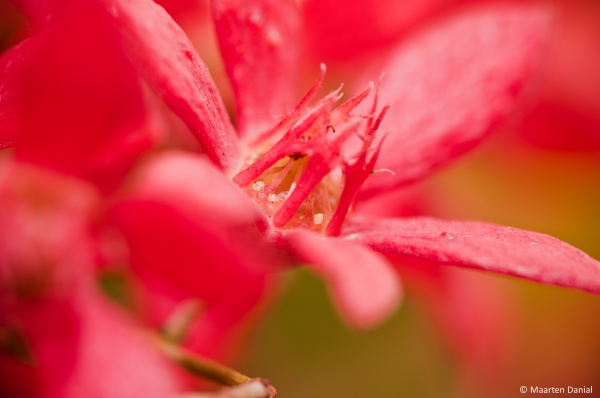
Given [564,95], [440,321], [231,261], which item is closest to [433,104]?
[231,261]

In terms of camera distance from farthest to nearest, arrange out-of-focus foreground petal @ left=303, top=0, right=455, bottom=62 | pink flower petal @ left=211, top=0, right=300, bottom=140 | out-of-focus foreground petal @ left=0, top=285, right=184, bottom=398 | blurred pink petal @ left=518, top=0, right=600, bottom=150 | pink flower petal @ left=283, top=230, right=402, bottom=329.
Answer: blurred pink petal @ left=518, top=0, right=600, bottom=150
out-of-focus foreground petal @ left=303, top=0, right=455, bottom=62
pink flower petal @ left=211, top=0, right=300, bottom=140
out-of-focus foreground petal @ left=0, top=285, right=184, bottom=398
pink flower petal @ left=283, top=230, right=402, bottom=329

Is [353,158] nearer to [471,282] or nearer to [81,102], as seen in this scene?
[81,102]

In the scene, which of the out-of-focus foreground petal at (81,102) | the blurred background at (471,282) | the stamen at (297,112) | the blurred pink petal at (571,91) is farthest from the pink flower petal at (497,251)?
the blurred pink petal at (571,91)

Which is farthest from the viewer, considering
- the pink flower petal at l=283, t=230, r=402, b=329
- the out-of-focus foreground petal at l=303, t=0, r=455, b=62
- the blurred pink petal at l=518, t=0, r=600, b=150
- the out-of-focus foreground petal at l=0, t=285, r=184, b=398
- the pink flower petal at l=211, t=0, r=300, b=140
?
the blurred pink petal at l=518, t=0, r=600, b=150

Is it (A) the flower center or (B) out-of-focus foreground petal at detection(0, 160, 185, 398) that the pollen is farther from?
(B) out-of-focus foreground petal at detection(0, 160, 185, 398)

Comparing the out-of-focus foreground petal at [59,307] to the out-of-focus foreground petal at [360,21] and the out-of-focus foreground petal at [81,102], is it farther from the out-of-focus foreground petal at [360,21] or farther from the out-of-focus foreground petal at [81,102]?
the out-of-focus foreground petal at [360,21]

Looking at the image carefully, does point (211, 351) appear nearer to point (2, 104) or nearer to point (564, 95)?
point (2, 104)

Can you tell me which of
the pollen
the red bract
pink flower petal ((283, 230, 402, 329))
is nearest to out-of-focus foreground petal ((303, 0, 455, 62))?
the red bract
